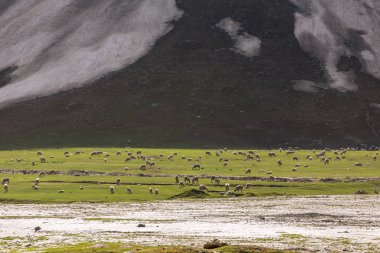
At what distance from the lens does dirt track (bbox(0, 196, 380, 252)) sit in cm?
3872

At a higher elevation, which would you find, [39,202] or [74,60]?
[74,60]

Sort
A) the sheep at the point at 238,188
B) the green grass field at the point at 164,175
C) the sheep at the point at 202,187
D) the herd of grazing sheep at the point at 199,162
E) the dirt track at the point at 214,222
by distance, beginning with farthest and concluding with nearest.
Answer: the herd of grazing sheep at the point at 199,162, the sheep at the point at 238,188, the sheep at the point at 202,187, the green grass field at the point at 164,175, the dirt track at the point at 214,222

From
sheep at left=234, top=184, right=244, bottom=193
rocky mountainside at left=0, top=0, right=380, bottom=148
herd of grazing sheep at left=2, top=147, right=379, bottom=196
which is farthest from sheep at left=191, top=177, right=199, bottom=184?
rocky mountainside at left=0, top=0, right=380, bottom=148

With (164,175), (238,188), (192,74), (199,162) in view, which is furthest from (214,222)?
(192,74)

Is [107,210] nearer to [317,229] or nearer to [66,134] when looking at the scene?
[317,229]

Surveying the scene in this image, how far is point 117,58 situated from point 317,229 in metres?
135

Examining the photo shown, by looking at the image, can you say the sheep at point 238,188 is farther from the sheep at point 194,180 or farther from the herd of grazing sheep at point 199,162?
the sheep at point 194,180

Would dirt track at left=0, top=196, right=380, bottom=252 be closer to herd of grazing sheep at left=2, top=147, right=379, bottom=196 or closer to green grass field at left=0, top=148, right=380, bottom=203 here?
green grass field at left=0, top=148, right=380, bottom=203

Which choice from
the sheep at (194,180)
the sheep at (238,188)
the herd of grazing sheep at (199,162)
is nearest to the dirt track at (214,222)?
the sheep at (238,188)

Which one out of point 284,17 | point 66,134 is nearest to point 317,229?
point 66,134

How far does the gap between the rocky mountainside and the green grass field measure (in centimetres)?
3063

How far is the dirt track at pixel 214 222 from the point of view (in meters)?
38.7

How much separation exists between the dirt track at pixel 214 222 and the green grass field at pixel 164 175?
4357 millimetres

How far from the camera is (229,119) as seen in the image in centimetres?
15162
